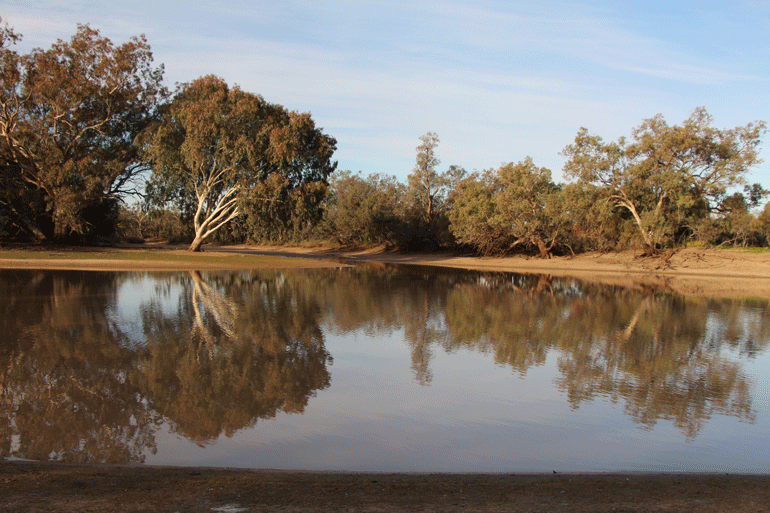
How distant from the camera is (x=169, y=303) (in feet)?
56.7

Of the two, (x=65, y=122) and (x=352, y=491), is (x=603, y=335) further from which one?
(x=65, y=122)

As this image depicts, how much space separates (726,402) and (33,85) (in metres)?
40.8

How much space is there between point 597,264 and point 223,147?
27597 millimetres

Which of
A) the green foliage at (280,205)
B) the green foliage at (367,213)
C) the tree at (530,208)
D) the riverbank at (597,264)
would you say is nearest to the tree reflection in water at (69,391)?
the riverbank at (597,264)

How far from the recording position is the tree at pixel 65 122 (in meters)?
35.6

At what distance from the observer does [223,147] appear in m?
38.1

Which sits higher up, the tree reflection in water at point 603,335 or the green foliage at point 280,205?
the green foliage at point 280,205

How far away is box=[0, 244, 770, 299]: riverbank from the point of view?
29.6 metres

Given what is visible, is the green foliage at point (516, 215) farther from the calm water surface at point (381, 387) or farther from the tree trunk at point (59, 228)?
the tree trunk at point (59, 228)

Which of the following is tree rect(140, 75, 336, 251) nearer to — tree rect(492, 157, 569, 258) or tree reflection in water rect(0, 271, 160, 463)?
tree rect(492, 157, 569, 258)

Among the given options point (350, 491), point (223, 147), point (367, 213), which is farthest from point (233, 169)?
point (350, 491)

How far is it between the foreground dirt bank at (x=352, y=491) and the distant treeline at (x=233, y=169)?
111ft

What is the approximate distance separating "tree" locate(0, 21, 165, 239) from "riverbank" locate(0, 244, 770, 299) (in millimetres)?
3655

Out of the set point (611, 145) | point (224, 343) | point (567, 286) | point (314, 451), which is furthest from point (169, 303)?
point (611, 145)
